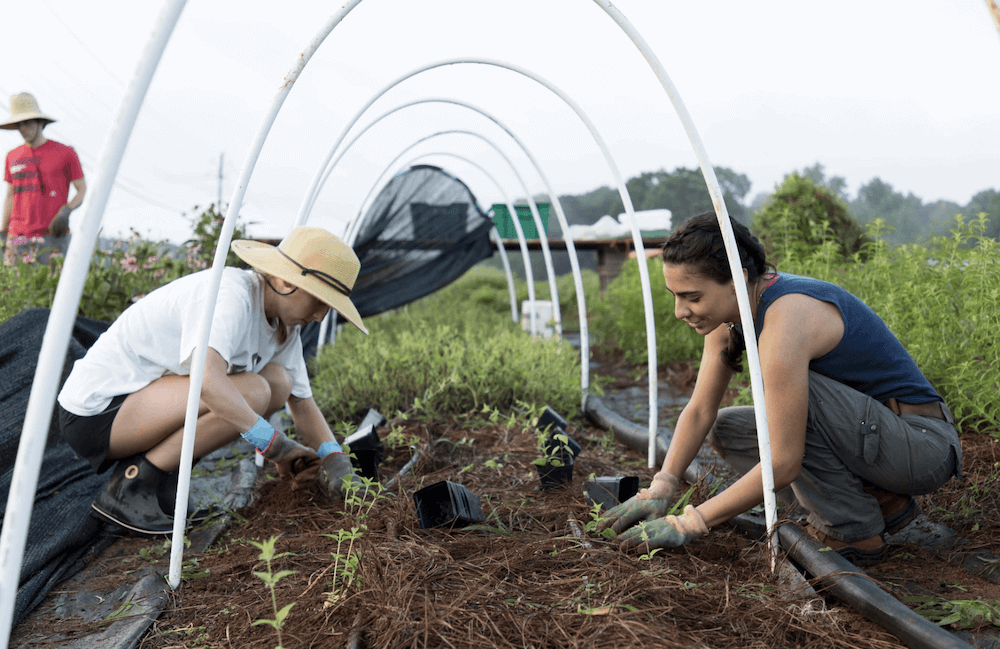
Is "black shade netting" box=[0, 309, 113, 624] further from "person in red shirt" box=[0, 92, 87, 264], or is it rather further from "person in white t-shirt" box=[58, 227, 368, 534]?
"person in red shirt" box=[0, 92, 87, 264]

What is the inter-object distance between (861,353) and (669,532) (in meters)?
0.71

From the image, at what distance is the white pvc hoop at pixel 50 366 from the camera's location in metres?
0.78

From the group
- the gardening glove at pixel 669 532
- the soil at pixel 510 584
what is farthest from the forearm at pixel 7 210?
the gardening glove at pixel 669 532

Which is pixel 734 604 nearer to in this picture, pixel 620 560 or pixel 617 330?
pixel 620 560

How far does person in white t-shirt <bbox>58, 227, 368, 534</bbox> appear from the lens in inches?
76.3

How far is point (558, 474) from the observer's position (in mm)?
2248

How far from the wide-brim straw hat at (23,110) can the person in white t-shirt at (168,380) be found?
2.77 meters

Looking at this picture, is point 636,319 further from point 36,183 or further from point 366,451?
point 36,183

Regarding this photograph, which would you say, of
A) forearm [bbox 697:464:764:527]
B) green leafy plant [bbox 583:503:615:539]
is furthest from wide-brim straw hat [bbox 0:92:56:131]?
forearm [bbox 697:464:764:527]

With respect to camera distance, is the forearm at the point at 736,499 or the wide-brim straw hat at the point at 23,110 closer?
the forearm at the point at 736,499

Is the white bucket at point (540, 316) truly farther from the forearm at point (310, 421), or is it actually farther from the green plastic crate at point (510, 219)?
the forearm at point (310, 421)

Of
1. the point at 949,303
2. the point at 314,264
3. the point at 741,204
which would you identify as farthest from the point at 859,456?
the point at 741,204

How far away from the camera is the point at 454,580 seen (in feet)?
4.73

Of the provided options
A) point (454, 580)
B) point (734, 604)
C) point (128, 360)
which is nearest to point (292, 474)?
point (128, 360)
